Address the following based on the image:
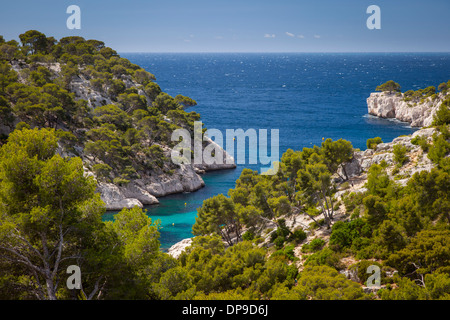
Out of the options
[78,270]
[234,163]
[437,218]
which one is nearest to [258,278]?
[78,270]

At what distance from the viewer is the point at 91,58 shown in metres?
86.6

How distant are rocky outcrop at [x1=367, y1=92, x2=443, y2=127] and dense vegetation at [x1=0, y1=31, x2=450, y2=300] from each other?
5933 cm

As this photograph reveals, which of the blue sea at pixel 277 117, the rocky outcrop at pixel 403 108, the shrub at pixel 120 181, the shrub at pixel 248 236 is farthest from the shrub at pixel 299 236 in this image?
the rocky outcrop at pixel 403 108

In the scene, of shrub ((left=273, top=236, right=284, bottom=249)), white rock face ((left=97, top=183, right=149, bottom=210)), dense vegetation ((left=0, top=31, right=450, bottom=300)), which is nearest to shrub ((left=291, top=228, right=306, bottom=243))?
dense vegetation ((left=0, top=31, right=450, bottom=300))

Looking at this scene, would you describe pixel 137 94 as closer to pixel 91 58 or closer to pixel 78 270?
pixel 91 58

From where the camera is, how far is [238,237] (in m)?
40.3

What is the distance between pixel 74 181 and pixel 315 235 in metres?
24.1

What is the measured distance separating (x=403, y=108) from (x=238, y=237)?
267 ft

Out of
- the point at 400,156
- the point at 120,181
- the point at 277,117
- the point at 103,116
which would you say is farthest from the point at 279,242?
the point at 277,117

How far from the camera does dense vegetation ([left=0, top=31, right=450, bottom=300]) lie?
50.1ft

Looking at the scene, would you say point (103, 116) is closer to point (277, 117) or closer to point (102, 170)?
point (102, 170)
